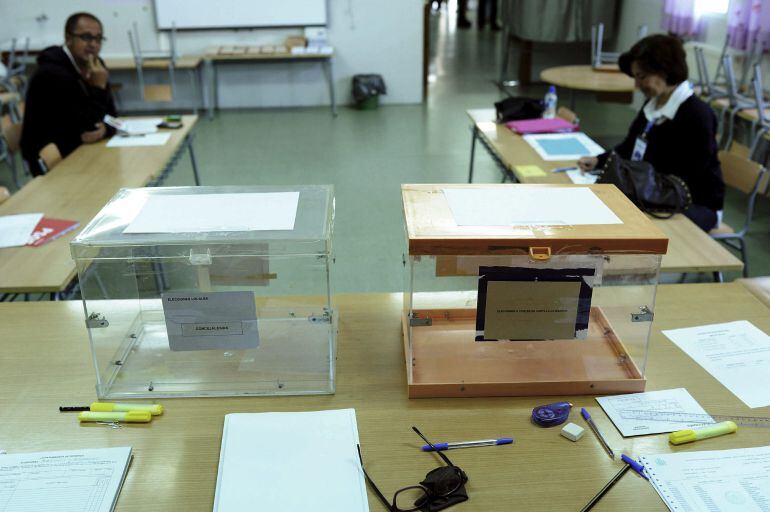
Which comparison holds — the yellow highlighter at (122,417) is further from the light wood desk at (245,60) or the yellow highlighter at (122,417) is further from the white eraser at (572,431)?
the light wood desk at (245,60)

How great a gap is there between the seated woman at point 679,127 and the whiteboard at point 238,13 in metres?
4.79

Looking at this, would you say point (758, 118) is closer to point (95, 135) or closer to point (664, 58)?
point (664, 58)

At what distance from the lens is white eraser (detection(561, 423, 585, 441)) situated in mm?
1161

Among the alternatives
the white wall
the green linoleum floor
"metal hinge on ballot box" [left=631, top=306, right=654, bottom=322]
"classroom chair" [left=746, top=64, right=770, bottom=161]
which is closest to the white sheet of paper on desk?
the green linoleum floor

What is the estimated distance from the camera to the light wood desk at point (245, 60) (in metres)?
6.53

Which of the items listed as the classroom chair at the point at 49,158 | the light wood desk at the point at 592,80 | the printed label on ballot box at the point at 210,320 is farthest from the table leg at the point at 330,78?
the printed label on ballot box at the point at 210,320

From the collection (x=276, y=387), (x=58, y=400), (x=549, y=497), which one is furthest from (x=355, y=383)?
(x=58, y=400)

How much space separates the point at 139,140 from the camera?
356cm

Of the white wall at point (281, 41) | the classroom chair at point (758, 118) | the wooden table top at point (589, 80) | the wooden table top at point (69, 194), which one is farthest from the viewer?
the white wall at point (281, 41)

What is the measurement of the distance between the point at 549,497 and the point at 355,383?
455 millimetres

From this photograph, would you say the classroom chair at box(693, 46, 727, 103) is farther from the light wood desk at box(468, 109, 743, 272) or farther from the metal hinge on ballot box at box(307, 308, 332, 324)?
the metal hinge on ballot box at box(307, 308, 332, 324)

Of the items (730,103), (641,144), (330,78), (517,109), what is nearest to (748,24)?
(730,103)

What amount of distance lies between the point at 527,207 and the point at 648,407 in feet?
1.53

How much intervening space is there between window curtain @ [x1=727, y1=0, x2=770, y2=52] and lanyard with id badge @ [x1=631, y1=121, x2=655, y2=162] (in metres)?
2.81
